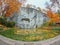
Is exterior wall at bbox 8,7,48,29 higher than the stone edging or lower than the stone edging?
higher

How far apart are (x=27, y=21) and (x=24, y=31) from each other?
4.1 inches

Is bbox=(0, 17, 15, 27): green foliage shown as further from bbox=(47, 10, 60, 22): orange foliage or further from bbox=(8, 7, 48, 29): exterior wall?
bbox=(47, 10, 60, 22): orange foliage

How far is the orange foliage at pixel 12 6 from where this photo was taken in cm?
131

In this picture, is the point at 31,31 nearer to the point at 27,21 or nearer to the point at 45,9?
the point at 27,21

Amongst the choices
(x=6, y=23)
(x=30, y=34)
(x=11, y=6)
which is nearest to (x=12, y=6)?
(x=11, y=6)

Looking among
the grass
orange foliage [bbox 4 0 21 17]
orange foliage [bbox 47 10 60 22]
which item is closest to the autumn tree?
orange foliage [bbox 4 0 21 17]

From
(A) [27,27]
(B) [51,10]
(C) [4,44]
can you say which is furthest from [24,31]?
(B) [51,10]

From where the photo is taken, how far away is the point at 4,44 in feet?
4.10

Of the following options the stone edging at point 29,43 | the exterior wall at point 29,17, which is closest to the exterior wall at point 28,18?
the exterior wall at point 29,17

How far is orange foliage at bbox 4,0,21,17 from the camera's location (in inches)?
51.5

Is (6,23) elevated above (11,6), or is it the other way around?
(11,6)

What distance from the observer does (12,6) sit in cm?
131

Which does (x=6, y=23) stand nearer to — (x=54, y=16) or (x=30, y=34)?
(x=30, y=34)

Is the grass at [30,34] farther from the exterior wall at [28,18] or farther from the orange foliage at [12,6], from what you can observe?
the orange foliage at [12,6]
